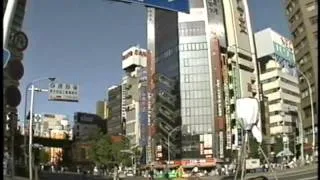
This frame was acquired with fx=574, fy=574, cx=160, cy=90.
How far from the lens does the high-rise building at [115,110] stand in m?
79.7

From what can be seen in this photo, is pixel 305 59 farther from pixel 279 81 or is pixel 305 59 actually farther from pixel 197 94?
pixel 197 94

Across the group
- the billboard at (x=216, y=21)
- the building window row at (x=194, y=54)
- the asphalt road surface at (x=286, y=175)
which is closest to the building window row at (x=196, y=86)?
the building window row at (x=194, y=54)

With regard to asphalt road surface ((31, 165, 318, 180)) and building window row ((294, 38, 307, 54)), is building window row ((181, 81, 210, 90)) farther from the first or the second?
asphalt road surface ((31, 165, 318, 180))

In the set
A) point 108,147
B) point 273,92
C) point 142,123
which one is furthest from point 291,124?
point 108,147

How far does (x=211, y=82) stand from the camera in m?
58.2

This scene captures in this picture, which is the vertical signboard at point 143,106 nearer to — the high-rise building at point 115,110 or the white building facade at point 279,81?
the high-rise building at point 115,110

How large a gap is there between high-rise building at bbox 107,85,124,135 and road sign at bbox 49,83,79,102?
51467mm

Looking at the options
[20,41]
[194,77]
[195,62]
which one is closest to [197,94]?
[194,77]

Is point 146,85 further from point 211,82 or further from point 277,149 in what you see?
point 277,149

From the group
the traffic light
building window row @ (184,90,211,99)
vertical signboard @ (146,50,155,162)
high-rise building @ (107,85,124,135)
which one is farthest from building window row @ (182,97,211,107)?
the traffic light

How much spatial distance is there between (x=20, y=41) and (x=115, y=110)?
66.4 meters

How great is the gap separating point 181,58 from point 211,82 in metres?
5.02

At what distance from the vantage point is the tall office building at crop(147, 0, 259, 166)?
146ft

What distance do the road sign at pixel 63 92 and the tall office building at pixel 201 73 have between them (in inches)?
614
